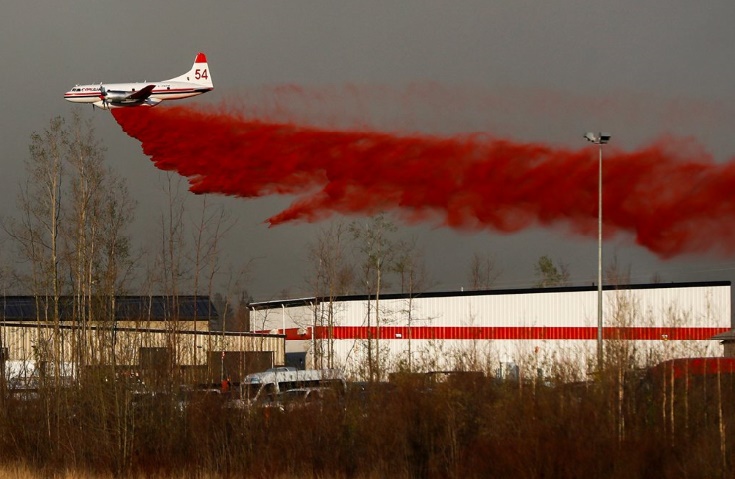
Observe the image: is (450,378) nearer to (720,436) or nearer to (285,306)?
(720,436)

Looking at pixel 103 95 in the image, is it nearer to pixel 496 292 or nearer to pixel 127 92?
pixel 127 92

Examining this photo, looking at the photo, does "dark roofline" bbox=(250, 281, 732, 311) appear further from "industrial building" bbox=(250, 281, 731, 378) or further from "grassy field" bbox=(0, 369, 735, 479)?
"grassy field" bbox=(0, 369, 735, 479)

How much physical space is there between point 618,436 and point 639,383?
186 centimetres

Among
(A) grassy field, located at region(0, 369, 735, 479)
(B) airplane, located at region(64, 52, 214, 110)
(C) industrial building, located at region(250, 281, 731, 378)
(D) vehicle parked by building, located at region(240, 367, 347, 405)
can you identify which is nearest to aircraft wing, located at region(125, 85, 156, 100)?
(B) airplane, located at region(64, 52, 214, 110)

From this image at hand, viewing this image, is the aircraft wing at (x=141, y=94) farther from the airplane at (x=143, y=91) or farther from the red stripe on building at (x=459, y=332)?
the red stripe on building at (x=459, y=332)

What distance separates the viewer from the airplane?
62219 mm

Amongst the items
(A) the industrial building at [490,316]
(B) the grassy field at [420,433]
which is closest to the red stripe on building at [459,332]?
(A) the industrial building at [490,316]

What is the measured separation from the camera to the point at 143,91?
61906 mm

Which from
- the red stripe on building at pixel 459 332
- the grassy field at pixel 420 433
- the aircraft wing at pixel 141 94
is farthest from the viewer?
the aircraft wing at pixel 141 94

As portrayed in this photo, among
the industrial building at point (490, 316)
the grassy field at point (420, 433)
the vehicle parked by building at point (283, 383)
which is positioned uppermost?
the industrial building at point (490, 316)

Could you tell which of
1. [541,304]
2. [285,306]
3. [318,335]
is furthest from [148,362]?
[285,306]

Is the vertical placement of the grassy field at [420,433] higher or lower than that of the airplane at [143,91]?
lower

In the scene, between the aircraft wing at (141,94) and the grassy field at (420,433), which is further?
the aircraft wing at (141,94)

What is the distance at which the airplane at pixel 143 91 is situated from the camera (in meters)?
62.2
